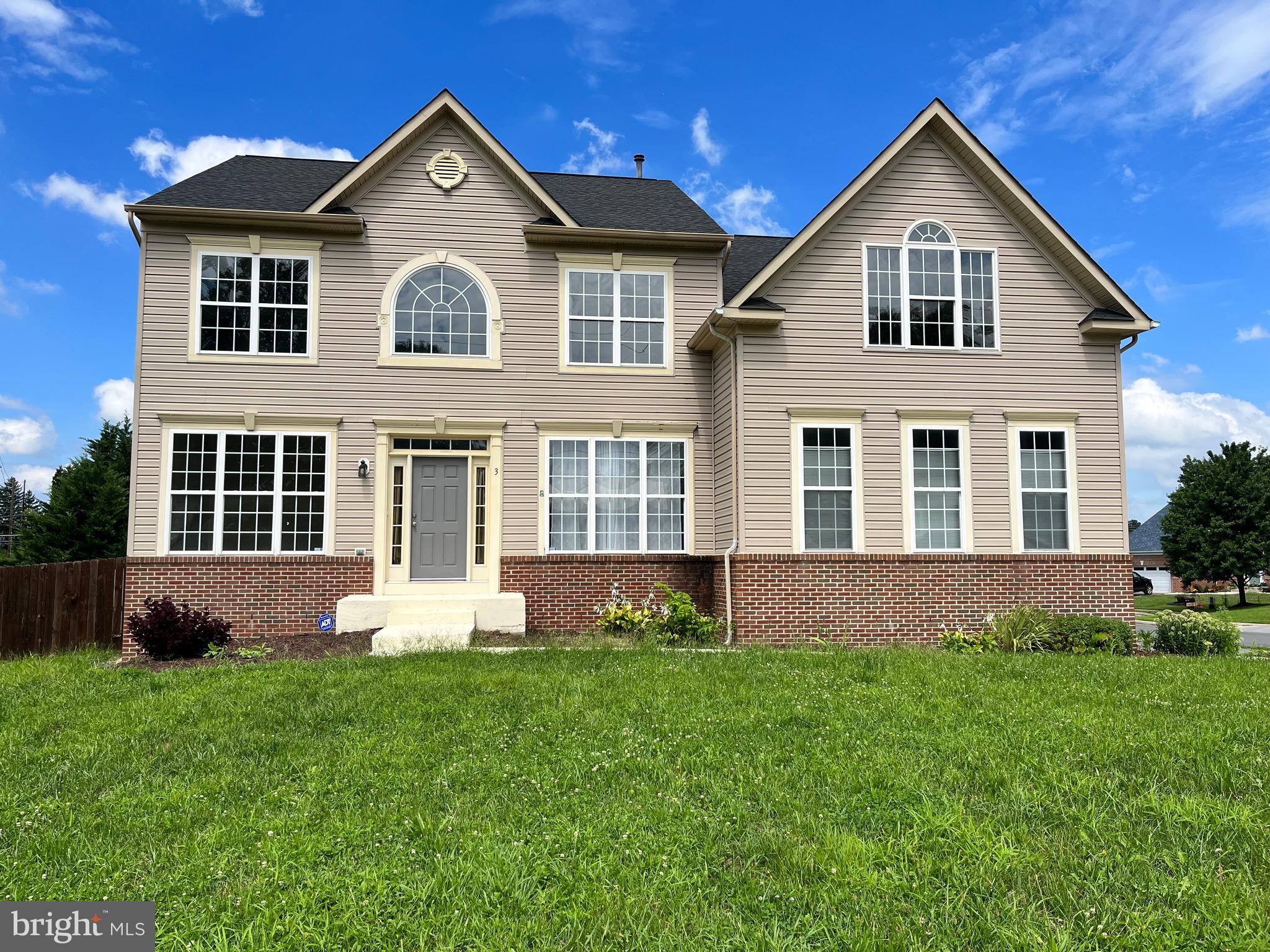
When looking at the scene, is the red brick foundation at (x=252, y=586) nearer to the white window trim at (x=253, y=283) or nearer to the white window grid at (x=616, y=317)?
the white window trim at (x=253, y=283)

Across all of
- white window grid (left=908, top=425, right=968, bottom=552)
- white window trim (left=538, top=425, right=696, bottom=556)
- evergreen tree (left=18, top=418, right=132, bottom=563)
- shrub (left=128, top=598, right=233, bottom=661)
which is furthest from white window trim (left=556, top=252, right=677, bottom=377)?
evergreen tree (left=18, top=418, right=132, bottom=563)

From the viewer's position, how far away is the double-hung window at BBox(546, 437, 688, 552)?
1392cm

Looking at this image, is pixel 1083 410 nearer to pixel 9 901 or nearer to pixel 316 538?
pixel 316 538

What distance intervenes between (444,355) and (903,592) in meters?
8.53

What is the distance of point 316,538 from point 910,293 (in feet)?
35.1

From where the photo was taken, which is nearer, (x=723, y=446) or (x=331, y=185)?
(x=723, y=446)

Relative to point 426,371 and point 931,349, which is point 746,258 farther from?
point 426,371

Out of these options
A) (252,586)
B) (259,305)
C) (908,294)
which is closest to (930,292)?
(908,294)

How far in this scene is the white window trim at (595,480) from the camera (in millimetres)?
13812

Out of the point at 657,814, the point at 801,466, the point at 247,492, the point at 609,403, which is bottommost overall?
the point at 657,814

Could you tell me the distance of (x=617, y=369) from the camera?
1415 centimetres

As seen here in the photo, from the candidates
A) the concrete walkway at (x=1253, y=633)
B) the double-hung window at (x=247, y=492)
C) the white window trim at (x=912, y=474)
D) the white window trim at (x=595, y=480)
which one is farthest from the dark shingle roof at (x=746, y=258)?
the concrete walkway at (x=1253, y=633)

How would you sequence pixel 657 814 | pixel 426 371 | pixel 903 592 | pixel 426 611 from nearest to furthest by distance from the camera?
pixel 657 814, pixel 426 611, pixel 903 592, pixel 426 371

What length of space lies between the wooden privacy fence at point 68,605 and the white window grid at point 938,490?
13190 mm
